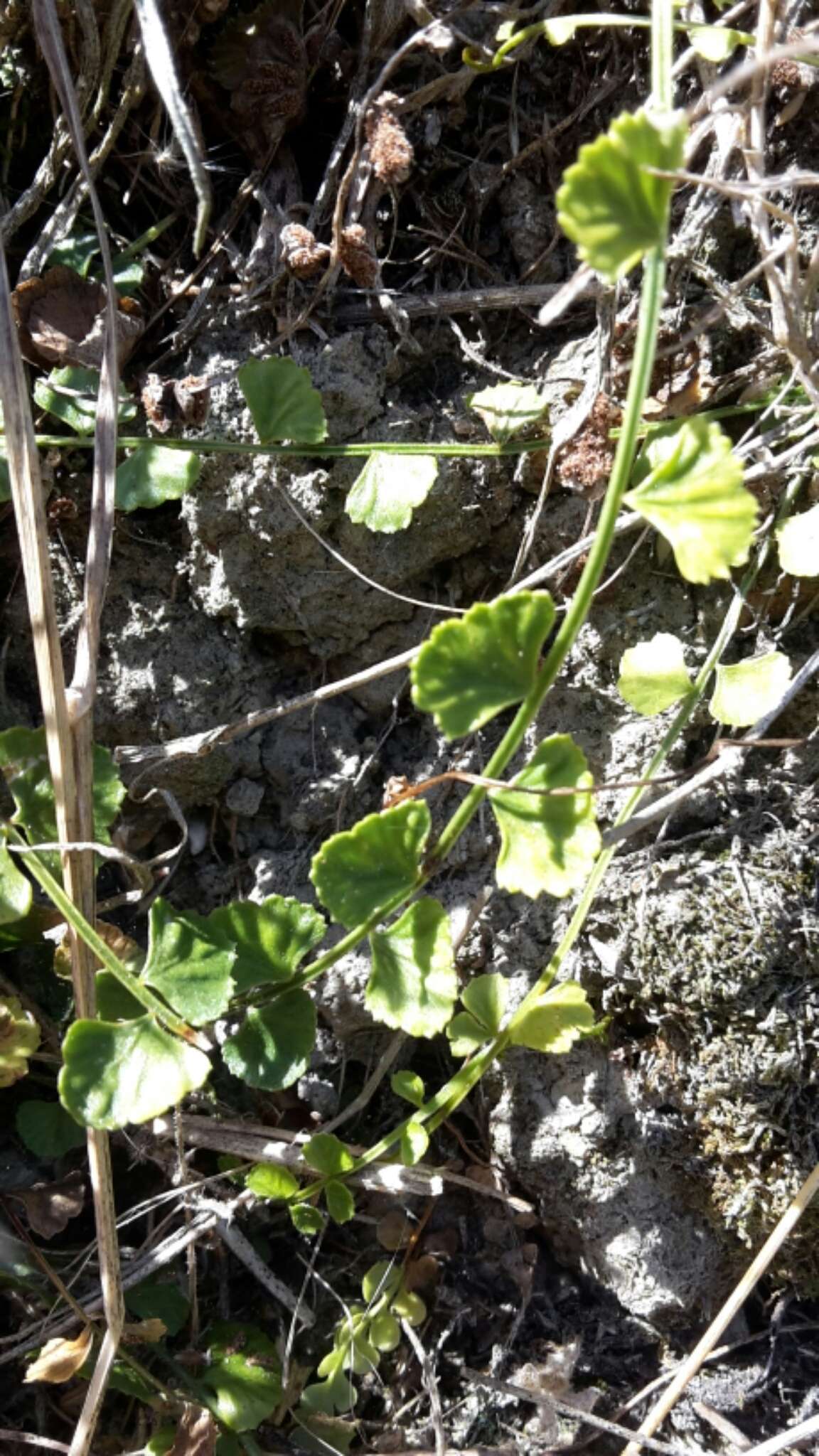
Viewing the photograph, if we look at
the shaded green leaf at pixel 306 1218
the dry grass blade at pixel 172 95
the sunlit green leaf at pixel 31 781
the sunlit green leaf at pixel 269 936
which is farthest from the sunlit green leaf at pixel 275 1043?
the dry grass blade at pixel 172 95

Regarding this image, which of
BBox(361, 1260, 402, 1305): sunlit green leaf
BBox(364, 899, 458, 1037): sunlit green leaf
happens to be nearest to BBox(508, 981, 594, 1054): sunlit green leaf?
BBox(364, 899, 458, 1037): sunlit green leaf

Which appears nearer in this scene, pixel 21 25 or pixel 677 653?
pixel 677 653

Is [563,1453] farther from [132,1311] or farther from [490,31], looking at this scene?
[490,31]

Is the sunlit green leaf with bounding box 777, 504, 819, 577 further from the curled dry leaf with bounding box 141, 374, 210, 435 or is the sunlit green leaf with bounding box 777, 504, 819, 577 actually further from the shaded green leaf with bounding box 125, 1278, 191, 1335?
the shaded green leaf with bounding box 125, 1278, 191, 1335

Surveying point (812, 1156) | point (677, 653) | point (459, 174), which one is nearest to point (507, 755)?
point (677, 653)

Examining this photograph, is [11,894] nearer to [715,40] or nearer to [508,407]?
[508,407]
